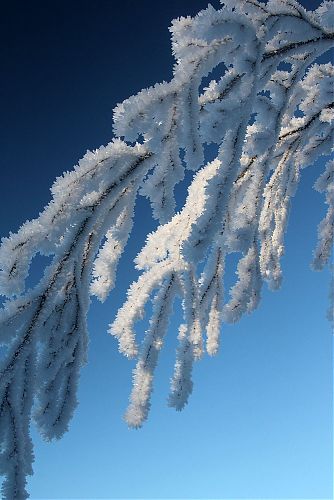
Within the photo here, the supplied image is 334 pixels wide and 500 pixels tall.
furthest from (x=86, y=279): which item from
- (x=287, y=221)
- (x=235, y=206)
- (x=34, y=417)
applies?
(x=287, y=221)

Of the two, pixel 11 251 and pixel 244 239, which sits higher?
pixel 244 239

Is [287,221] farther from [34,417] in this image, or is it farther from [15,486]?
[15,486]

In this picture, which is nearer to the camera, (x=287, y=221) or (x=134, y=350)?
(x=134, y=350)

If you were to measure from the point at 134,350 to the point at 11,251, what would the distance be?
1165 mm

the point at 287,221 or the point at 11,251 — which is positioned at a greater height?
the point at 287,221

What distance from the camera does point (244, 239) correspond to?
2.27 metres

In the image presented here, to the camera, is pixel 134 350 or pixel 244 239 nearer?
pixel 244 239

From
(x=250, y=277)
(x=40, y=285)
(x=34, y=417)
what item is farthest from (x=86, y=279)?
(x=250, y=277)

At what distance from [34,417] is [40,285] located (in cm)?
57

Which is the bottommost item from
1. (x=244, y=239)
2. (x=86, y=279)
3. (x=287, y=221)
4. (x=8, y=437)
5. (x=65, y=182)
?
(x=8, y=437)

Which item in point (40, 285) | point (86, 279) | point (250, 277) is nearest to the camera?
point (40, 285)

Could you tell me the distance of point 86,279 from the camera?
2219 millimetres

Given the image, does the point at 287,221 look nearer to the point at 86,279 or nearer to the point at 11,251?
the point at 86,279

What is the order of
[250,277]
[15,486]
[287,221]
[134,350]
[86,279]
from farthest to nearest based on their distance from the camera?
[287,221] < [250,277] < [134,350] < [86,279] < [15,486]
